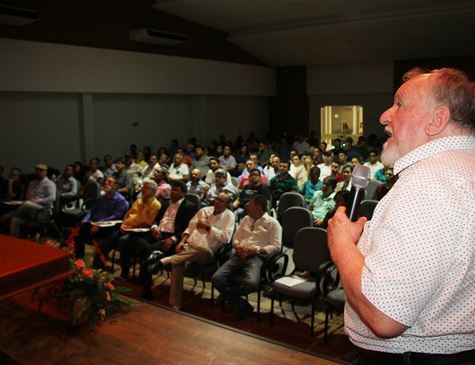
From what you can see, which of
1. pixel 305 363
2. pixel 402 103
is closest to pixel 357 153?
pixel 305 363

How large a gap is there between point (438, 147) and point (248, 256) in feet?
11.5

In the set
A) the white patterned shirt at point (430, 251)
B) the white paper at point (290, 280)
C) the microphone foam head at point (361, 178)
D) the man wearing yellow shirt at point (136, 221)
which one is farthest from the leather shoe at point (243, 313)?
the white patterned shirt at point (430, 251)

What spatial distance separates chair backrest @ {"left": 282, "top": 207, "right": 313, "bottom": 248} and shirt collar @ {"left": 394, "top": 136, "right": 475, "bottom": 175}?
4.03 m

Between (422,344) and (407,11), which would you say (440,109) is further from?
(407,11)

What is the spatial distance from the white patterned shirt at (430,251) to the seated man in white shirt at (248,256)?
10.8ft

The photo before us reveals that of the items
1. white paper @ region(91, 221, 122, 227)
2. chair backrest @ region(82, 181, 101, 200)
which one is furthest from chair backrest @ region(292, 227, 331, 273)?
chair backrest @ region(82, 181, 101, 200)

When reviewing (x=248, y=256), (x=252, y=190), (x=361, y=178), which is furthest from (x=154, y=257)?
(x=361, y=178)

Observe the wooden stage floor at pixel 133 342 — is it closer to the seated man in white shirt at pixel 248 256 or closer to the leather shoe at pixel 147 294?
the seated man in white shirt at pixel 248 256

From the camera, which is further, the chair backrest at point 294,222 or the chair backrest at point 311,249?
the chair backrest at point 294,222

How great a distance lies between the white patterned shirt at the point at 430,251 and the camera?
98cm

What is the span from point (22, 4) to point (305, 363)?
9.66 meters

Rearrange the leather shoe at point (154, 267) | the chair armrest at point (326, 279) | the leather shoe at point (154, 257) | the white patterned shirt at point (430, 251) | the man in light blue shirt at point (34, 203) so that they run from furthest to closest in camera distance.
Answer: the man in light blue shirt at point (34, 203), the leather shoe at point (154, 257), the leather shoe at point (154, 267), the chair armrest at point (326, 279), the white patterned shirt at point (430, 251)

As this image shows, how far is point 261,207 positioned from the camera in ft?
15.6

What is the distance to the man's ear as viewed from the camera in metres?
1.09
